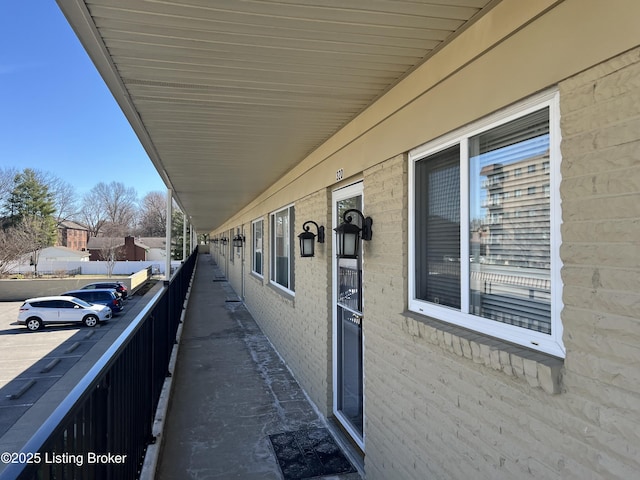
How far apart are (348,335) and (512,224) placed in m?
2.38

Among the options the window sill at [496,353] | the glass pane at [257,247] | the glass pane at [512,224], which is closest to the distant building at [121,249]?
the glass pane at [257,247]

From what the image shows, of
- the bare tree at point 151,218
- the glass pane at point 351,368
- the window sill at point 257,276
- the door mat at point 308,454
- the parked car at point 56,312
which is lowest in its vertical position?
the parked car at point 56,312

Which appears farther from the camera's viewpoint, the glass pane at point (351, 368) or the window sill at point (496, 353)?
the glass pane at point (351, 368)

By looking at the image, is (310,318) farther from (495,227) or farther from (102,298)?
(102,298)

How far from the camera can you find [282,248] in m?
7.17

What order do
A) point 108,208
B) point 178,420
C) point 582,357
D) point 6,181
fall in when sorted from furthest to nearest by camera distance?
point 108,208, point 6,181, point 178,420, point 582,357

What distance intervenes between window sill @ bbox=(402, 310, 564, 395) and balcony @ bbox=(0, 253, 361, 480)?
5.45 ft

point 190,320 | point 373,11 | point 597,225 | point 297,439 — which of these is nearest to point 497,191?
point 597,225

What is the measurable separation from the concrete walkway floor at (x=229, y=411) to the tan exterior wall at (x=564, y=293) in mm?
1139

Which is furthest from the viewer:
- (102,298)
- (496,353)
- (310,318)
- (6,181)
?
(6,181)

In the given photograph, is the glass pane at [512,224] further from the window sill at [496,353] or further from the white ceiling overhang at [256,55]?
the white ceiling overhang at [256,55]

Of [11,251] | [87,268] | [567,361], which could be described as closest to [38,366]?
[567,361]

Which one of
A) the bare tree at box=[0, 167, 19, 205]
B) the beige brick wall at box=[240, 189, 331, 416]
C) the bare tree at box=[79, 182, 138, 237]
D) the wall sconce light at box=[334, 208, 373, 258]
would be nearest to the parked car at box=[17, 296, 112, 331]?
the beige brick wall at box=[240, 189, 331, 416]

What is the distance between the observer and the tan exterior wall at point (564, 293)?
1.32 metres
